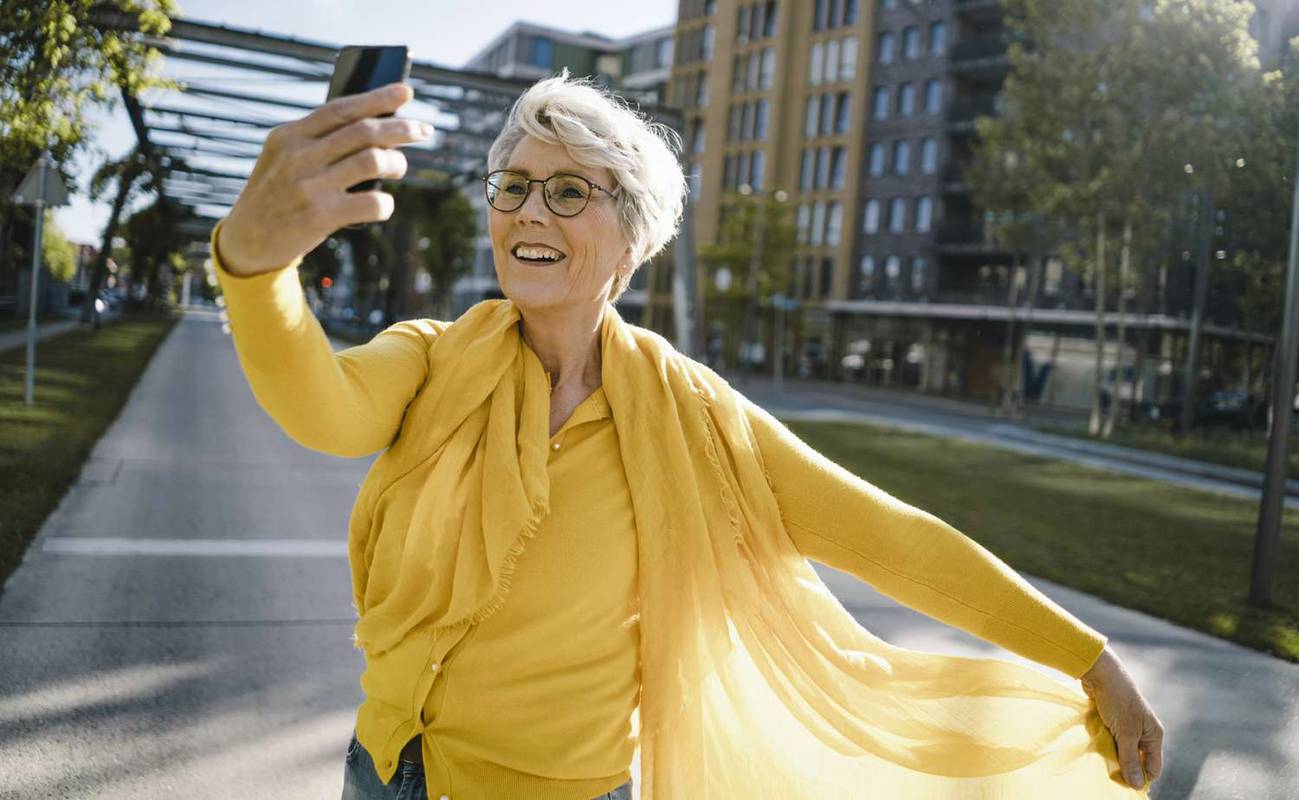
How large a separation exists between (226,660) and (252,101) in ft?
56.5

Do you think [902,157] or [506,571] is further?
[902,157]

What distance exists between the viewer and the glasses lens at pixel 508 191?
6.61 ft

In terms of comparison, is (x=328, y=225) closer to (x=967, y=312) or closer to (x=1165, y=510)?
(x=1165, y=510)

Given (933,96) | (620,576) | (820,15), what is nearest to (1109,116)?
(620,576)

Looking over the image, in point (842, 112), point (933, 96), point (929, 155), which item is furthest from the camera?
point (842, 112)

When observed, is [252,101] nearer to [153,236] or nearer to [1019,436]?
[1019,436]

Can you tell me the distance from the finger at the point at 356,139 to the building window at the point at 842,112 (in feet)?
195

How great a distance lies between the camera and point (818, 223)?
5934cm

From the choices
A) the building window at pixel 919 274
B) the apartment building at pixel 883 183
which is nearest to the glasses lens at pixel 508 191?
the apartment building at pixel 883 183

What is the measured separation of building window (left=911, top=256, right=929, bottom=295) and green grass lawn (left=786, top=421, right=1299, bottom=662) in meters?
34.7

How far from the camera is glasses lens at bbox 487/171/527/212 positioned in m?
2.01

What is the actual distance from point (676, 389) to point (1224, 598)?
24.6ft

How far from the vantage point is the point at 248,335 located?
1.40 metres

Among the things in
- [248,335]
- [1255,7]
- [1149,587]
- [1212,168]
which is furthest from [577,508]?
[1212,168]
